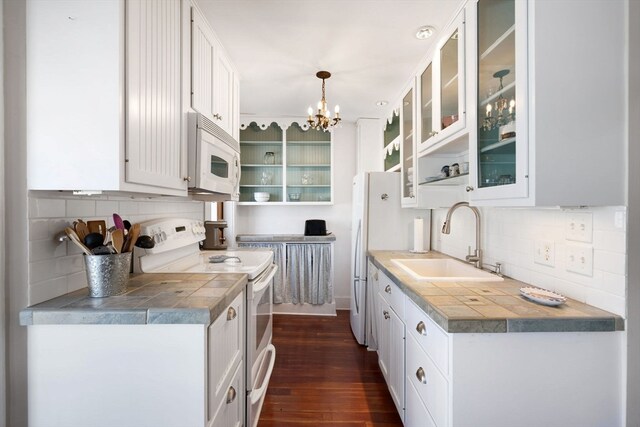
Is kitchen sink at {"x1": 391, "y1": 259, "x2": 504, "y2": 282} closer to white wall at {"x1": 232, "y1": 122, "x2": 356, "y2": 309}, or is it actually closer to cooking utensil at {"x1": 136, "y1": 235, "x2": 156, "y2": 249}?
cooking utensil at {"x1": 136, "y1": 235, "x2": 156, "y2": 249}

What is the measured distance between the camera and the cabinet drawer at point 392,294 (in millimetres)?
1741

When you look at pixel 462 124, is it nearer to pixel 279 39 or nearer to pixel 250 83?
pixel 279 39

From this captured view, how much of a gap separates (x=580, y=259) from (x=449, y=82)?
3.93ft

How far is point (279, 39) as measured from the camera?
2.04 meters

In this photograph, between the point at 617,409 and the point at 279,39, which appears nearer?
the point at 617,409

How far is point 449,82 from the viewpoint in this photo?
1854 mm

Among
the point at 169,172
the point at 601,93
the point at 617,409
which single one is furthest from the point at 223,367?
the point at 601,93

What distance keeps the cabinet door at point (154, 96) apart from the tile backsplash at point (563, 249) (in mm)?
1830

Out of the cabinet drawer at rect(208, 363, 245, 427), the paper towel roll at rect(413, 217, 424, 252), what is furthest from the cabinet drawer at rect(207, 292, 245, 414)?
the paper towel roll at rect(413, 217, 424, 252)

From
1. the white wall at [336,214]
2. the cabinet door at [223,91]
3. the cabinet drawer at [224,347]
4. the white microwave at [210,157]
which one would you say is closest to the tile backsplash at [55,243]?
the white microwave at [210,157]

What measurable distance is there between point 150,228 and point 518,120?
1.82m

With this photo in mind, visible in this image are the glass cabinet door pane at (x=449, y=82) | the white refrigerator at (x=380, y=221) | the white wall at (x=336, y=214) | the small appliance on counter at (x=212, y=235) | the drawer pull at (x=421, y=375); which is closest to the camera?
the drawer pull at (x=421, y=375)

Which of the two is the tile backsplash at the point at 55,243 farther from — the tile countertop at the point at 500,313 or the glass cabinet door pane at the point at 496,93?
the glass cabinet door pane at the point at 496,93

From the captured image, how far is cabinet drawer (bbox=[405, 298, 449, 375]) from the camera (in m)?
1.15
